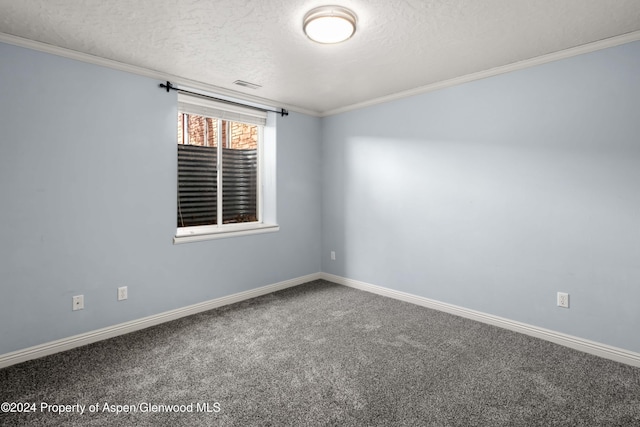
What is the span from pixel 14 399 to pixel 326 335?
2.09 metres

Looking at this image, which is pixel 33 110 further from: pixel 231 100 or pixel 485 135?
pixel 485 135

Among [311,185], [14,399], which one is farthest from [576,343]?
[14,399]

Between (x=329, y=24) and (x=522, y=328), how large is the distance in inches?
114

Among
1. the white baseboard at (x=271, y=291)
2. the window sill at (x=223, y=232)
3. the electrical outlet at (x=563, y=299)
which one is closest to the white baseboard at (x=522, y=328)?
the white baseboard at (x=271, y=291)

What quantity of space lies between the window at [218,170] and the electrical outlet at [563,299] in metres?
2.93

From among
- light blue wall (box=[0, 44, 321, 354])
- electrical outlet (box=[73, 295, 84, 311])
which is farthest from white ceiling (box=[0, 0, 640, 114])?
electrical outlet (box=[73, 295, 84, 311])

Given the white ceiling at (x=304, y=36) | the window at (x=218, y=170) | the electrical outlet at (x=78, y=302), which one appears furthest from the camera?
the window at (x=218, y=170)

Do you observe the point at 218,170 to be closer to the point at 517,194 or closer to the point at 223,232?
the point at 223,232

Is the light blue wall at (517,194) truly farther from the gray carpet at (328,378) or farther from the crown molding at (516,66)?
the gray carpet at (328,378)

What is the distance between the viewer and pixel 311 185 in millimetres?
4555

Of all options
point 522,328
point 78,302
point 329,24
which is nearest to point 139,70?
point 329,24

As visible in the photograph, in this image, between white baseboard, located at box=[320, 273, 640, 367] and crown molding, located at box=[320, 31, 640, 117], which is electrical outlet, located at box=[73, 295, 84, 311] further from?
crown molding, located at box=[320, 31, 640, 117]

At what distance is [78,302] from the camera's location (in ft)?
8.88

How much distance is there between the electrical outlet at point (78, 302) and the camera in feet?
8.82
